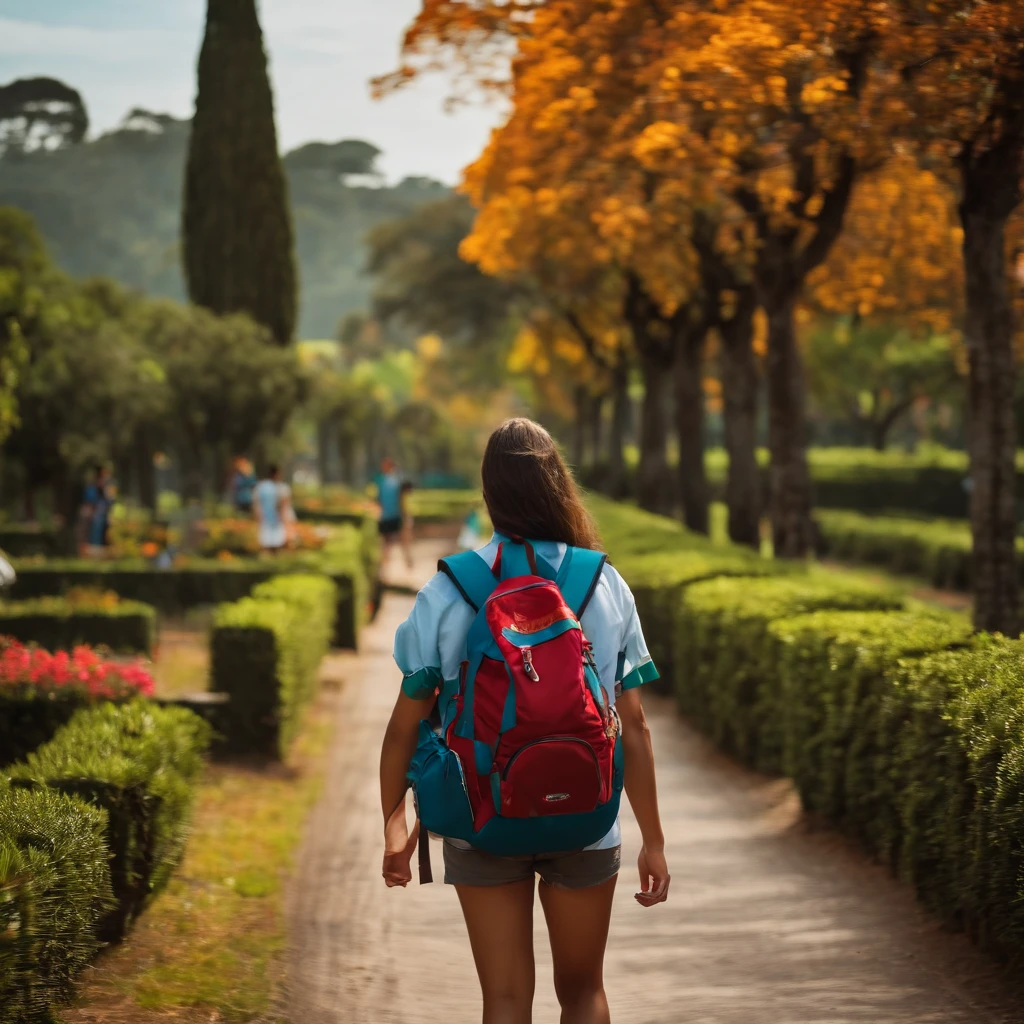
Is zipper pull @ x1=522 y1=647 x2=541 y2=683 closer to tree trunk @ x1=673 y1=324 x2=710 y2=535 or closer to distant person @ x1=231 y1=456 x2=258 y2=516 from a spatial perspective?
tree trunk @ x1=673 y1=324 x2=710 y2=535

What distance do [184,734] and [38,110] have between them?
27.4 metres

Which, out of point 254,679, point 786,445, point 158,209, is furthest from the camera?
point 158,209

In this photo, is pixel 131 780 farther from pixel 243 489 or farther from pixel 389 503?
pixel 243 489

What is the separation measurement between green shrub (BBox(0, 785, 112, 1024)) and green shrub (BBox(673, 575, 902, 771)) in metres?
4.95

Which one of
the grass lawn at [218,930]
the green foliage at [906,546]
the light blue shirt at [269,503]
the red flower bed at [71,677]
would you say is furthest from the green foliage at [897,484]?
the red flower bed at [71,677]

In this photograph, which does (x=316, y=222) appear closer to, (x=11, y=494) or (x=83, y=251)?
(x=83, y=251)

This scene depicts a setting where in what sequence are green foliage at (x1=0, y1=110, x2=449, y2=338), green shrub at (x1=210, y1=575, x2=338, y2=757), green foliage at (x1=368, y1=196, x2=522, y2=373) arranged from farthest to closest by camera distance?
1. green foliage at (x1=0, y1=110, x2=449, y2=338)
2. green foliage at (x1=368, y1=196, x2=522, y2=373)
3. green shrub at (x1=210, y1=575, x2=338, y2=757)

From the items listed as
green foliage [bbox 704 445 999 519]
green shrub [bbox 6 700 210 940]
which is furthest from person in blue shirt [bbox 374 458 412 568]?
green foliage [bbox 704 445 999 519]

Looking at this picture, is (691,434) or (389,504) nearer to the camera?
(691,434)

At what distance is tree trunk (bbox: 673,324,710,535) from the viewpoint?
73.7 ft

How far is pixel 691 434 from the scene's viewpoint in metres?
22.8

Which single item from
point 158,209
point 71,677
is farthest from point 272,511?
point 158,209

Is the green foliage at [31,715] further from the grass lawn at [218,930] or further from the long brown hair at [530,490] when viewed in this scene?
the long brown hair at [530,490]

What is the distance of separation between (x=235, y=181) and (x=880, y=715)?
30.5 metres
